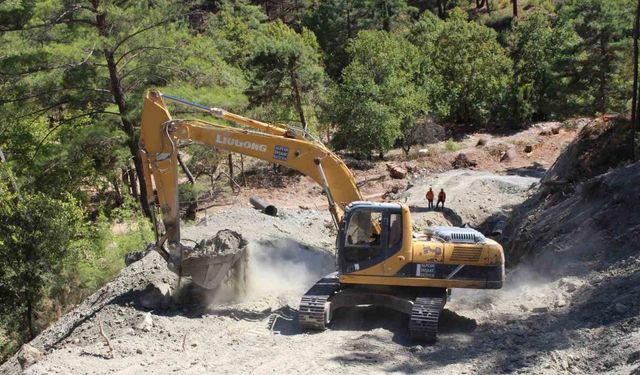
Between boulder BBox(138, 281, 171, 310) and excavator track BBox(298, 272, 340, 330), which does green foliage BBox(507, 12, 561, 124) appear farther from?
boulder BBox(138, 281, 171, 310)

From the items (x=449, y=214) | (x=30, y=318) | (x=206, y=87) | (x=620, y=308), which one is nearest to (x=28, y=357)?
(x=30, y=318)

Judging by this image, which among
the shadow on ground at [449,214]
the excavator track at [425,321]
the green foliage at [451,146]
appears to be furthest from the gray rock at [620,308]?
the green foliage at [451,146]

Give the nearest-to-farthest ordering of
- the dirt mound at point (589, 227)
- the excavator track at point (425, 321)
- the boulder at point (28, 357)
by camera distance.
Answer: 1. the excavator track at point (425, 321)
2. the boulder at point (28, 357)
3. the dirt mound at point (589, 227)

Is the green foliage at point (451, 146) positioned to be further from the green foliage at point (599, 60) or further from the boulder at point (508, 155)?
the green foliage at point (599, 60)

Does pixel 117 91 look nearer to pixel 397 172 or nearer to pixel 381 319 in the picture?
pixel 381 319

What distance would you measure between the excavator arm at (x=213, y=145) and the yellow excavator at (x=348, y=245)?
0.06ft

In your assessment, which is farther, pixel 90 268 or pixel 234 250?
pixel 90 268

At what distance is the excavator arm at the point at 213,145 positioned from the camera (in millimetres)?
13211

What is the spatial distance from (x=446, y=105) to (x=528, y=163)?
29.4 feet

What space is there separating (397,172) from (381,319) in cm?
1940

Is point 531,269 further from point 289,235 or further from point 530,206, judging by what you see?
point 289,235

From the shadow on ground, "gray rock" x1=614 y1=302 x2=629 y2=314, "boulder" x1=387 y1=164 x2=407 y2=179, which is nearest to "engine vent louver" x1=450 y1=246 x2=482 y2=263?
"gray rock" x1=614 y1=302 x2=629 y2=314

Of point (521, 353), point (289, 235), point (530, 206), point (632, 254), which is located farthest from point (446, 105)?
point (521, 353)

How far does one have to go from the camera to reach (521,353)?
10680 millimetres
